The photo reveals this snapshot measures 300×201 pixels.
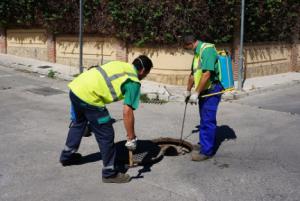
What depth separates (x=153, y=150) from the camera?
653cm

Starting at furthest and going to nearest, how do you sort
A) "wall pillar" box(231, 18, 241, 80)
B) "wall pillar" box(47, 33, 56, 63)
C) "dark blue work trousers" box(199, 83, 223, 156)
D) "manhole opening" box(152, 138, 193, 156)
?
"wall pillar" box(47, 33, 56, 63), "wall pillar" box(231, 18, 241, 80), "manhole opening" box(152, 138, 193, 156), "dark blue work trousers" box(199, 83, 223, 156)

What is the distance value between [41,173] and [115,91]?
1576 millimetres

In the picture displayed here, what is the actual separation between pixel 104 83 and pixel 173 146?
6.52ft

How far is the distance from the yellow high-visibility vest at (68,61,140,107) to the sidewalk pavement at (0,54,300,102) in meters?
5.76

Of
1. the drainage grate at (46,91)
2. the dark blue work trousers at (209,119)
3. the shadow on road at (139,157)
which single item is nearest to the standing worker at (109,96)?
the shadow on road at (139,157)

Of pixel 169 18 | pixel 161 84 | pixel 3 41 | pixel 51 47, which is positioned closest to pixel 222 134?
pixel 161 84

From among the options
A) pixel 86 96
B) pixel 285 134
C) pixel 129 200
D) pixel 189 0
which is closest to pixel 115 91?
pixel 86 96

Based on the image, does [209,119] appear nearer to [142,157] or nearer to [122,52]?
[142,157]

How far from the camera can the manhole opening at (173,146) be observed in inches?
258

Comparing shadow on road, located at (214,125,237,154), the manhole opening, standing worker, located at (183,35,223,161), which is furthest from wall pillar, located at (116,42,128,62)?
standing worker, located at (183,35,223,161)

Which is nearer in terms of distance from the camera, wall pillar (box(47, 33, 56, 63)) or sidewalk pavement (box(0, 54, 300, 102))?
sidewalk pavement (box(0, 54, 300, 102))

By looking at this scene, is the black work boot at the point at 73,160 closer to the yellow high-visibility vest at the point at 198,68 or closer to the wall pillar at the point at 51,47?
the yellow high-visibility vest at the point at 198,68

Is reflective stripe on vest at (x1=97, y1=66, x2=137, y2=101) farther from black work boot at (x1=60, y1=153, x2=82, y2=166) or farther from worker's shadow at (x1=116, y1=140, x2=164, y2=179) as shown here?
black work boot at (x1=60, y1=153, x2=82, y2=166)

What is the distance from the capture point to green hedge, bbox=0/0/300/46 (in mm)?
12352
